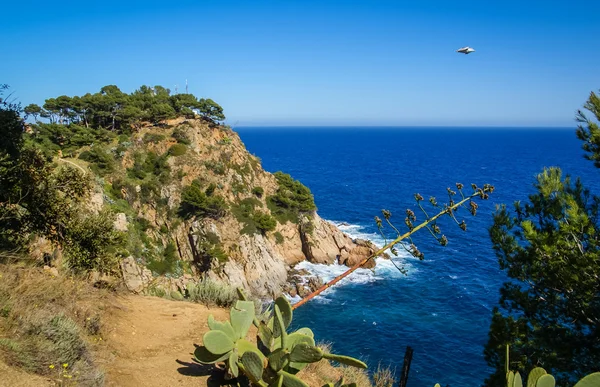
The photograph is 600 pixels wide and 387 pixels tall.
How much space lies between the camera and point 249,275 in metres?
35.9

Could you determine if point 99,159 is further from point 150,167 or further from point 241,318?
point 241,318

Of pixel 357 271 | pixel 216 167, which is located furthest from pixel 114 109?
pixel 357 271

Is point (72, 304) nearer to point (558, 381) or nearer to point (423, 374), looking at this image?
point (558, 381)

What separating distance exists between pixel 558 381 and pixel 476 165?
4550 inches

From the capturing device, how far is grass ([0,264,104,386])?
207 inches

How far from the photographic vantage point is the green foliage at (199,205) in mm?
37688

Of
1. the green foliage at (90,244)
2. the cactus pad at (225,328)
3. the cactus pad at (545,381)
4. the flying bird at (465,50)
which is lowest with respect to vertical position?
the green foliage at (90,244)

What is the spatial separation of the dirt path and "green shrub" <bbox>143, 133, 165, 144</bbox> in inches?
1455

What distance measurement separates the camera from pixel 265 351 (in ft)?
19.4

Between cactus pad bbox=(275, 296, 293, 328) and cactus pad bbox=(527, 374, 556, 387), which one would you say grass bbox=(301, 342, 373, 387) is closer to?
cactus pad bbox=(275, 296, 293, 328)

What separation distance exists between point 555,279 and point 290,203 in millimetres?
36224

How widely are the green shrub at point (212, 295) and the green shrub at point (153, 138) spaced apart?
121 feet

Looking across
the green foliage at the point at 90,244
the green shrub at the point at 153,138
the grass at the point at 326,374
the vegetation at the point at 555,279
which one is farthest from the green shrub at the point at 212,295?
the green shrub at the point at 153,138

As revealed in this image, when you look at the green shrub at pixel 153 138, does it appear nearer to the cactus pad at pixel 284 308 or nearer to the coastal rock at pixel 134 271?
the coastal rock at pixel 134 271
